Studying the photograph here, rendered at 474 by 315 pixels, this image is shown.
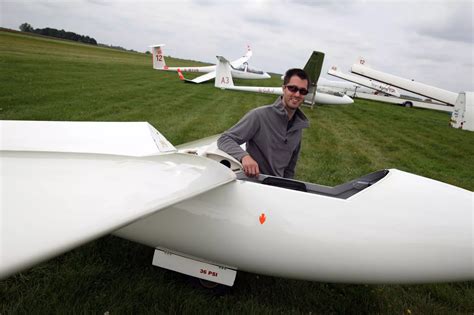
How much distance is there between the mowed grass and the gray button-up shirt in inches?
38.4

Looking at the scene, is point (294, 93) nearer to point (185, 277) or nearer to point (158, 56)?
point (185, 277)

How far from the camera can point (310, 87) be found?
48.5 ft

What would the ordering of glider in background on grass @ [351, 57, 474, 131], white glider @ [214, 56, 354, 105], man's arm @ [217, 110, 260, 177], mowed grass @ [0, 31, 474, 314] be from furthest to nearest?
glider in background on grass @ [351, 57, 474, 131], white glider @ [214, 56, 354, 105], man's arm @ [217, 110, 260, 177], mowed grass @ [0, 31, 474, 314]

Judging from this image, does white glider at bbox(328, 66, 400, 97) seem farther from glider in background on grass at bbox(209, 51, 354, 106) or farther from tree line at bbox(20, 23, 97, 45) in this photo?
tree line at bbox(20, 23, 97, 45)

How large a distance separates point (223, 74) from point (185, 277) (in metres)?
17.9

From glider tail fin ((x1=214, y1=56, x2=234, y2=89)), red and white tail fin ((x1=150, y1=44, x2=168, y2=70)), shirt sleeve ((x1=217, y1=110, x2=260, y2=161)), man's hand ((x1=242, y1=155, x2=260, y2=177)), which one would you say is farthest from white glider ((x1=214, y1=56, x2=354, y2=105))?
man's hand ((x1=242, y1=155, x2=260, y2=177))

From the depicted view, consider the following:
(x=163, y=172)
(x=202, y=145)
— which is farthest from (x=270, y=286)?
(x=202, y=145)

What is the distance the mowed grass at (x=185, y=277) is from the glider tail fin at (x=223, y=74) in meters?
5.53

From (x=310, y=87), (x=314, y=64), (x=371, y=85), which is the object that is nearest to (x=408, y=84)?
(x=371, y=85)

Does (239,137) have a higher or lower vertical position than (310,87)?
lower

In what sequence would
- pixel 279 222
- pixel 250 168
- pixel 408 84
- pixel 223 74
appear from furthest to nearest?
1. pixel 408 84
2. pixel 223 74
3. pixel 250 168
4. pixel 279 222

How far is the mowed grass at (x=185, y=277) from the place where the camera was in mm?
2258

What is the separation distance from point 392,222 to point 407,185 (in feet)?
1.11

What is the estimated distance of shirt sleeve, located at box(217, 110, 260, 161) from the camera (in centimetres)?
258
